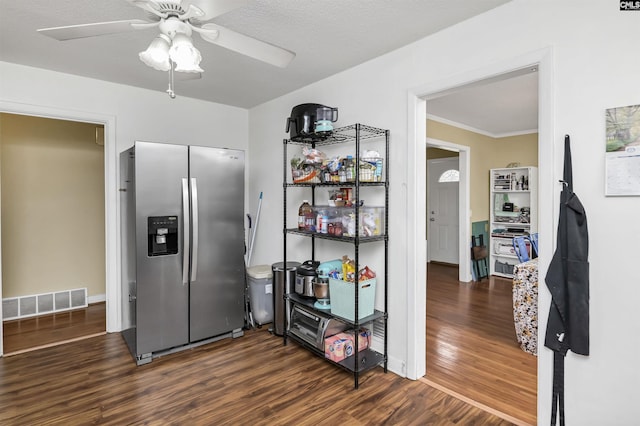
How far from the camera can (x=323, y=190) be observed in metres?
3.39

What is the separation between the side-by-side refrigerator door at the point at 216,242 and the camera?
3.15 metres

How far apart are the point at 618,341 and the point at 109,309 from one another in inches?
161

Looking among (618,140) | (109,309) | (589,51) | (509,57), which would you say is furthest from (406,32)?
(109,309)

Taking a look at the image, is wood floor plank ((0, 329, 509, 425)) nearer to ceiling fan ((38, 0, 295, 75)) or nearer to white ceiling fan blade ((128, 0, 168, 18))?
ceiling fan ((38, 0, 295, 75))

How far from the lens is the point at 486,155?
20.0 ft

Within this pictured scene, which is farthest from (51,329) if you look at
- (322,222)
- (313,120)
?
(313,120)

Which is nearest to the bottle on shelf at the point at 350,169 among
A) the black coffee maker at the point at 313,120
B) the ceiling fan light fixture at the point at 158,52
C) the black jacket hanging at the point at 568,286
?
the black coffee maker at the point at 313,120

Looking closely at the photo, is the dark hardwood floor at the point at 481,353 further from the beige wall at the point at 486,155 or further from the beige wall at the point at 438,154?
the beige wall at the point at 438,154

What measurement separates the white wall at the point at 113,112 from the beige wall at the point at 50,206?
1.16 metres

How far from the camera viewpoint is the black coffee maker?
2.82m

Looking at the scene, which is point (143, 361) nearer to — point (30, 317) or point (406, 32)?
point (30, 317)

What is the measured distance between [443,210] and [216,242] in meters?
5.30

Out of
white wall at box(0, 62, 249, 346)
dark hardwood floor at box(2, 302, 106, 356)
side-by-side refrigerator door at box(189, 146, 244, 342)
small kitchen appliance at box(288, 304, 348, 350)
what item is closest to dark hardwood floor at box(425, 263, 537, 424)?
small kitchen appliance at box(288, 304, 348, 350)

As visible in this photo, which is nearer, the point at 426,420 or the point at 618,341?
the point at 618,341
